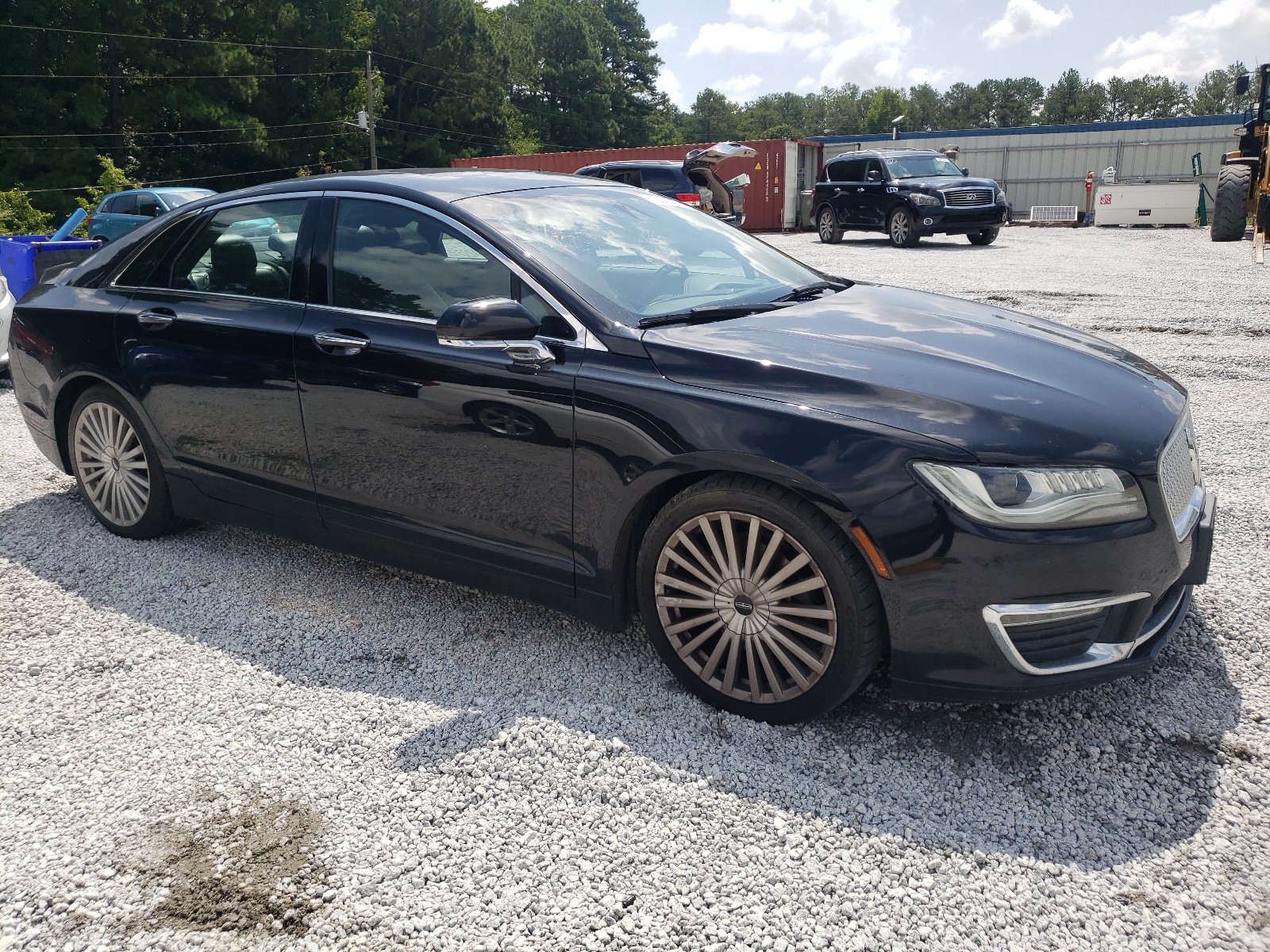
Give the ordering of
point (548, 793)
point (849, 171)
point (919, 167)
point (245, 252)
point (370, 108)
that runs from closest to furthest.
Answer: point (548, 793) < point (245, 252) < point (919, 167) < point (849, 171) < point (370, 108)

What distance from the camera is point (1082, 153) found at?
113 feet

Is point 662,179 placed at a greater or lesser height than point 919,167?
lesser

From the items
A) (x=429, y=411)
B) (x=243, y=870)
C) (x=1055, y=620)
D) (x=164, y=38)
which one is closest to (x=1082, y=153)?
(x=429, y=411)

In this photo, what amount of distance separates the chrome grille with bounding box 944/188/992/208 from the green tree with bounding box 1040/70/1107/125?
135 meters

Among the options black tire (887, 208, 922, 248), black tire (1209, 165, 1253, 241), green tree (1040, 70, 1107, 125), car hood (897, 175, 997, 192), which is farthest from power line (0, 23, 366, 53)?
green tree (1040, 70, 1107, 125)

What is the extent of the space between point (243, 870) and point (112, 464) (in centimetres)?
275

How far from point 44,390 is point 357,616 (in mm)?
2130

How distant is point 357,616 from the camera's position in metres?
3.81

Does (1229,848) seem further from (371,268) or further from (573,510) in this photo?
(371,268)

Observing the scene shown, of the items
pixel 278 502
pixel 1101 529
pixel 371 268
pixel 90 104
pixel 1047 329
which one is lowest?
pixel 278 502

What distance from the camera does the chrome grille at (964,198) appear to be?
20.1 metres

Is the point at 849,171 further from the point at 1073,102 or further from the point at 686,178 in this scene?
the point at 1073,102

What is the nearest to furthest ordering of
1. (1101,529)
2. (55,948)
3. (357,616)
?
(55,948) < (1101,529) < (357,616)

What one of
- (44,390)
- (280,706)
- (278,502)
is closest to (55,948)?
(280,706)
